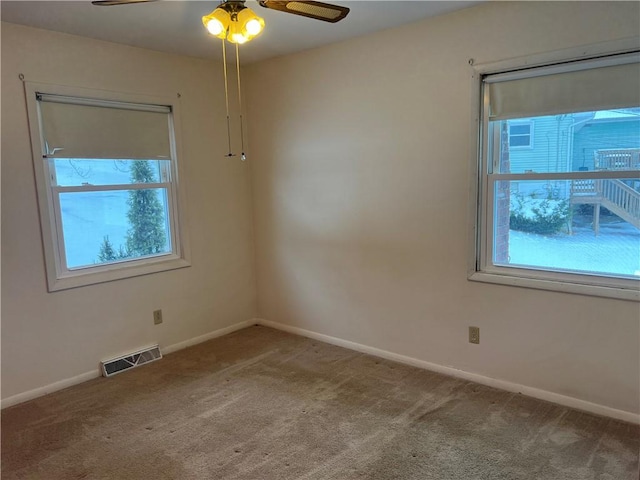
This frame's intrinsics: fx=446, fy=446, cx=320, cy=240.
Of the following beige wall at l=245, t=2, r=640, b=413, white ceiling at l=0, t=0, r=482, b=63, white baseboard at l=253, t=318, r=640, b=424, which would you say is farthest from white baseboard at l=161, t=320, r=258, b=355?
white ceiling at l=0, t=0, r=482, b=63

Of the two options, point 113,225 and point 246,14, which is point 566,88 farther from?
point 113,225

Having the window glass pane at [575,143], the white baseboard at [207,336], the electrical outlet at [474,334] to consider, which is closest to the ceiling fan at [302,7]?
the window glass pane at [575,143]

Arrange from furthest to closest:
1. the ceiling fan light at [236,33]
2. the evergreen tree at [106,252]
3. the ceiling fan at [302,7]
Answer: the evergreen tree at [106,252] → the ceiling fan light at [236,33] → the ceiling fan at [302,7]

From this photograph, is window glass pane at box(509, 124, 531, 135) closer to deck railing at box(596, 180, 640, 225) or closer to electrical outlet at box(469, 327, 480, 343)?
deck railing at box(596, 180, 640, 225)

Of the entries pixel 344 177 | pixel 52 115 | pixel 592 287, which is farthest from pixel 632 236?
pixel 52 115

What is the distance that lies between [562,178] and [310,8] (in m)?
1.71

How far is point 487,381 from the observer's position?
9.67ft

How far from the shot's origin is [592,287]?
252cm

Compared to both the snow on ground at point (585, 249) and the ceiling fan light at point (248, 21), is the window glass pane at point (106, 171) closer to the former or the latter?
the ceiling fan light at point (248, 21)

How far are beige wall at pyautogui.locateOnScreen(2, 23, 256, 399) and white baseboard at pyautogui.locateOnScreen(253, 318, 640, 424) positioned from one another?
0.89m

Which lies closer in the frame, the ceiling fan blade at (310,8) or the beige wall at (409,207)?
the ceiling fan blade at (310,8)

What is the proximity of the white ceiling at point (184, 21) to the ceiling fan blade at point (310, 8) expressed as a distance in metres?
0.59

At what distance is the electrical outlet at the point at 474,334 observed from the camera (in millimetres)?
2969

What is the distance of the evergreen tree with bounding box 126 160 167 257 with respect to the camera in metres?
3.50
